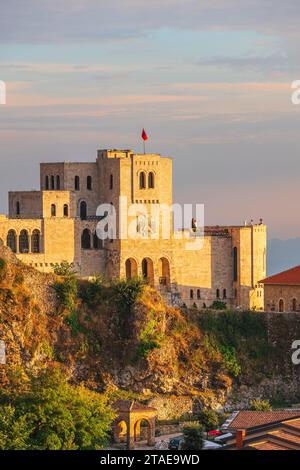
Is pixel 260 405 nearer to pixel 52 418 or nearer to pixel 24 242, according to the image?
pixel 52 418

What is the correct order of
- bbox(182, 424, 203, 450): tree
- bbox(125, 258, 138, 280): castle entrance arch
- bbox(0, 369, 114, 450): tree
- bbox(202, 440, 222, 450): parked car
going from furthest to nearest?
bbox(125, 258, 138, 280): castle entrance arch → bbox(182, 424, 203, 450): tree → bbox(202, 440, 222, 450): parked car → bbox(0, 369, 114, 450): tree

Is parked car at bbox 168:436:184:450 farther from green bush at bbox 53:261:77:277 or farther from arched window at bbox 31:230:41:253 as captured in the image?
arched window at bbox 31:230:41:253

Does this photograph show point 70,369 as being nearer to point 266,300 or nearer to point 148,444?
point 148,444

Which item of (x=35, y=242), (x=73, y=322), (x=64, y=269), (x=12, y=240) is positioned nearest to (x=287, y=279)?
(x=64, y=269)

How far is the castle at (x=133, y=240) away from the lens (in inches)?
5049

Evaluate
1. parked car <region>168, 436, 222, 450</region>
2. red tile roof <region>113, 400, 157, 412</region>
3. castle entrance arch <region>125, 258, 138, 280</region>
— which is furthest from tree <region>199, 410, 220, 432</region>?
castle entrance arch <region>125, 258, 138, 280</region>

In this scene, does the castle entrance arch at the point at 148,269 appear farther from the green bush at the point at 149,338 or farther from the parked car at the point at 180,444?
the parked car at the point at 180,444

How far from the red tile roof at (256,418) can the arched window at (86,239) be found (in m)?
27.3

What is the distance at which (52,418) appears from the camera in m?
97.4

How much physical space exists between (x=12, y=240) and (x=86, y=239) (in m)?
6.82

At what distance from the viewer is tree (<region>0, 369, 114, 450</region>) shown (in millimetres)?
95312

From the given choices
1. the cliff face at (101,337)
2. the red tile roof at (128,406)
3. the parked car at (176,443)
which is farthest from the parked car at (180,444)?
A: the cliff face at (101,337)

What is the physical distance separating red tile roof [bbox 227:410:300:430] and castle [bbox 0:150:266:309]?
25121 millimetres
